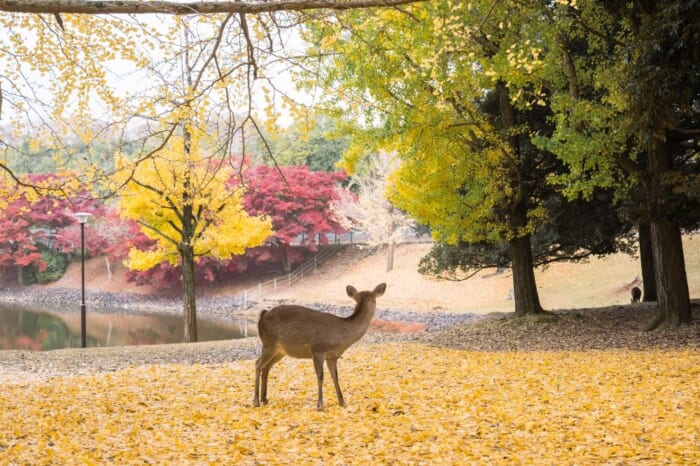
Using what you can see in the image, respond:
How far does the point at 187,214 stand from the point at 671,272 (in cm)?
1068

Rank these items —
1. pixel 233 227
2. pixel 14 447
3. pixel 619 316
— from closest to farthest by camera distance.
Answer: pixel 14 447 < pixel 619 316 < pixel 233 227

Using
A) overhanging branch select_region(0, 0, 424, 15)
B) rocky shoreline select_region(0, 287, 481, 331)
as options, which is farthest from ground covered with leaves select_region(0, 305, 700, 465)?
rocky shoreline select_region(0, 287, 481, 331)

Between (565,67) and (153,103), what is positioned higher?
(565,67)

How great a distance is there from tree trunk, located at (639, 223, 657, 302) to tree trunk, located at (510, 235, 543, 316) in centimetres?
409

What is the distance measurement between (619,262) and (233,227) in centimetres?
1798

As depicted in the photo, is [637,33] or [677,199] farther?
[677,199]

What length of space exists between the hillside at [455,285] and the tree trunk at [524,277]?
8406 millimetres

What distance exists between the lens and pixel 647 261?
1877 cm

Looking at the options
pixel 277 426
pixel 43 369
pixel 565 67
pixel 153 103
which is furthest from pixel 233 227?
pixel 277 426

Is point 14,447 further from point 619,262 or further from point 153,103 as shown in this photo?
point 619,262

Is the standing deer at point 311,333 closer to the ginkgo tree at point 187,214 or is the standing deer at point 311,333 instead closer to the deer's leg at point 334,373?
the deer's leg at point 334,373

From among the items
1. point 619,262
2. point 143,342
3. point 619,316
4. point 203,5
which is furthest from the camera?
point 619,262

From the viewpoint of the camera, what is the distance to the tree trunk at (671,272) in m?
12.4

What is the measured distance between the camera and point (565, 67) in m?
12.2
